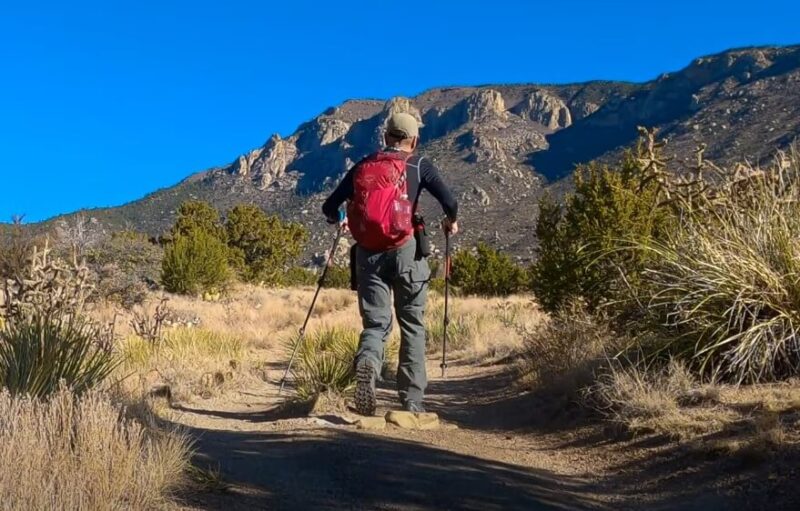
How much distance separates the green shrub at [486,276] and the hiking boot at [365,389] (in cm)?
2525

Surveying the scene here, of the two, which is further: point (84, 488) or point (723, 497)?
point (723, 497)

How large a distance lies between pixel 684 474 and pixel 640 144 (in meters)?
4.76

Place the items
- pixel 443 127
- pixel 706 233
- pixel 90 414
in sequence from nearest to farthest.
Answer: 1. pixel 90 414
2. pixel 706 233
3. pixel 443 127

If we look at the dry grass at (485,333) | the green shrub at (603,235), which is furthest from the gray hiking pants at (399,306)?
the dry grass at (485,333)

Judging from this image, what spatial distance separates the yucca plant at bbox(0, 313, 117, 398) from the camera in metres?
4.69

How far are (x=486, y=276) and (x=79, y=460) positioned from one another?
94.3 ft

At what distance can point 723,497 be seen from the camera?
3.93 m

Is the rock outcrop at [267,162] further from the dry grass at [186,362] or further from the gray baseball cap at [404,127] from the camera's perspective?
the gray baseball cap at [404,127]

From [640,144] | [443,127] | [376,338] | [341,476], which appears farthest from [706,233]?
[443,127]

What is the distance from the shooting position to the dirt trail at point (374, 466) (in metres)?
3.84

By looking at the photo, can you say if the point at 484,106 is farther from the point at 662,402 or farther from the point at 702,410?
the point at 702,410

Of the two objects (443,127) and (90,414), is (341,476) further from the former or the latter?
(443,127)

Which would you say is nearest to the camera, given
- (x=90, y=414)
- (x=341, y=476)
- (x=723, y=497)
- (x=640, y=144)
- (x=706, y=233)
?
(x=90, y=414)

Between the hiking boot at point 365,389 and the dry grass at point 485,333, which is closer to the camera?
the hiking boot at point 365,389
